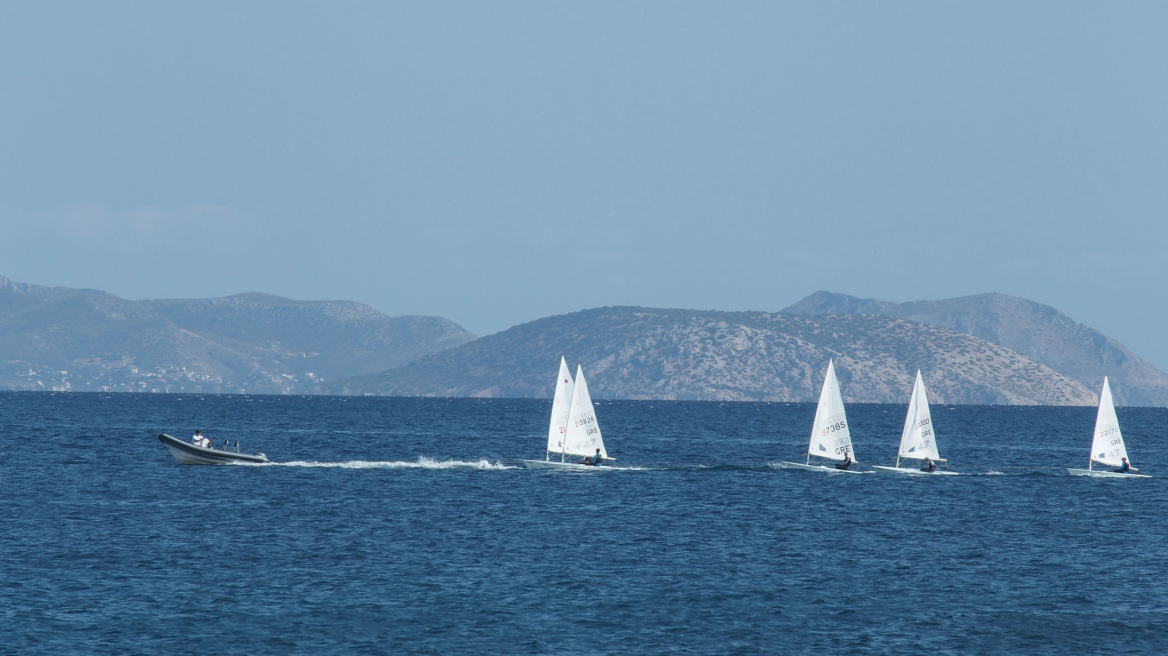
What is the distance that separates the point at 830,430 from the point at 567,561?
44.6 m

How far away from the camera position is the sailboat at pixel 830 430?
92.2 metres

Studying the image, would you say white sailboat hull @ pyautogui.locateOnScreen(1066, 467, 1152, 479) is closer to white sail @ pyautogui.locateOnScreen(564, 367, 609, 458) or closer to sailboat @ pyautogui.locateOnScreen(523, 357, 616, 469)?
white sail @ pyautogui.locateOnScreen(564, 367, 609, 458)

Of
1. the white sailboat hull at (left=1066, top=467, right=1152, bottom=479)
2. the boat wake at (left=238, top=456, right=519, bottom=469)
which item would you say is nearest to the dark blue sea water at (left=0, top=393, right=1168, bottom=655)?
the boat wake at (left=238, top=456, right=519, bottom=469)

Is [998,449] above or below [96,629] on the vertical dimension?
above

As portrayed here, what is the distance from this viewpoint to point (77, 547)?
183 feet

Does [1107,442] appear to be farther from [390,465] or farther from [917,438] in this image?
[390,465]

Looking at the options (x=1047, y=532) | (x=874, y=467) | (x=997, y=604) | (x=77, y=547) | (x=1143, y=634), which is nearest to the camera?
(x=1143, y=634)

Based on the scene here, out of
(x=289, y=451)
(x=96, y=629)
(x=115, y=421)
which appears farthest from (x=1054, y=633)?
(x=115, y=421)

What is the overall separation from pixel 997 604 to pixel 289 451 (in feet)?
285

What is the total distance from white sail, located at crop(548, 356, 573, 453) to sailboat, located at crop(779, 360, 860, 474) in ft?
58.7

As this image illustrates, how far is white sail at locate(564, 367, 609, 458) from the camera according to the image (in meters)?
90.8

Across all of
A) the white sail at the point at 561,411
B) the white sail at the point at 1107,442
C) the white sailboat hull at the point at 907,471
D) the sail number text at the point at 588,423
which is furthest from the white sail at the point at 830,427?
the white sail at the point at 1107,442

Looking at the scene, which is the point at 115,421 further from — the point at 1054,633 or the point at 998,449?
the point at 1054,633

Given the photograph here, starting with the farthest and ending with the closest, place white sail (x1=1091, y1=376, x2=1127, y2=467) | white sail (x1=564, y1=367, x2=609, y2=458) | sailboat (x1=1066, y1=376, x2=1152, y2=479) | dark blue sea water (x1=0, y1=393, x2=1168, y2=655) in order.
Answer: sailboat (x1=1066, y1=376, x2=1152, y2=479) < white sail (x1=1091, y1=376, x2=1127, y2=467) < white sail (x1=564, y1=367, x2=609, y2=458) < dark blue sea water (x1=0, y1=393, x2=1168, y2=655)
